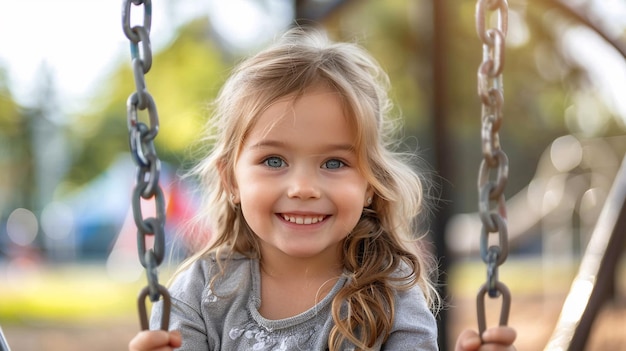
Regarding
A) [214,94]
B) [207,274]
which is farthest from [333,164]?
[214,94]

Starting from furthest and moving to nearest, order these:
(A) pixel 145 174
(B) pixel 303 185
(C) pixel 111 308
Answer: (C) pixel 111 308 < (B) pixel 303 185 < (A) pixel 145 174

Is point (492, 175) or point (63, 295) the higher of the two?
point (492, 175)

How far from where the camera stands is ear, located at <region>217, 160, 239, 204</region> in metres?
1.79

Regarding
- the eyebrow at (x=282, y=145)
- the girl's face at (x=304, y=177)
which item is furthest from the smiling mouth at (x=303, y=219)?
the eyebrow at (x=282, y=145)

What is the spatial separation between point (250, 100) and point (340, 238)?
1.06 feet

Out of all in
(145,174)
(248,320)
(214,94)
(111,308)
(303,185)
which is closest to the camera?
(145,174)

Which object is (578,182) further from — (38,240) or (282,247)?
(38,240)

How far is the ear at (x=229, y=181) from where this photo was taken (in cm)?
179

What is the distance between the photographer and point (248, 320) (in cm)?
171

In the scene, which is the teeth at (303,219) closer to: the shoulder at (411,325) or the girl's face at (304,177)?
the girl's face at (304,177)

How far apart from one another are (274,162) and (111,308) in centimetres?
743

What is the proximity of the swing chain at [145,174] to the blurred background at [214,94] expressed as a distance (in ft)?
2.58

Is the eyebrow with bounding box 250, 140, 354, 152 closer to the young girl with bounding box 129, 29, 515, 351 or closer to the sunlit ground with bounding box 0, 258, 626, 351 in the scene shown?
the young girl with bounding box 129, 29, 515, 351

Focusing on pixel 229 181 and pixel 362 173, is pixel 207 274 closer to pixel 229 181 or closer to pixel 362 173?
pixel 229 181
